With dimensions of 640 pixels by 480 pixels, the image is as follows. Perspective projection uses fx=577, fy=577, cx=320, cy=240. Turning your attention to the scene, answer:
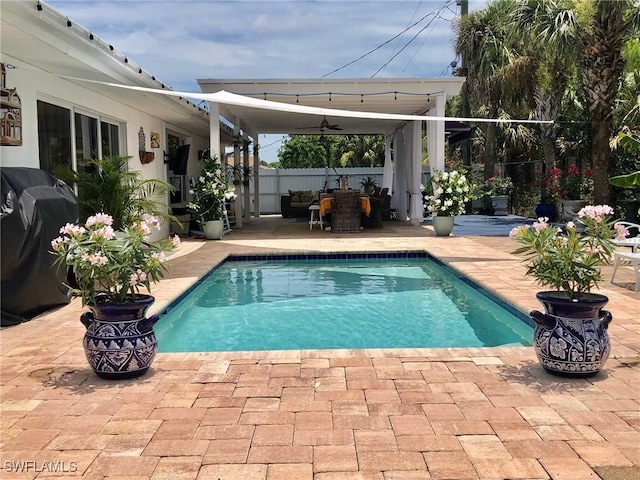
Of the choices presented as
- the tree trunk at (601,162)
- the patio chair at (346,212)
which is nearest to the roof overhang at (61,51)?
the patio chair at (346,212)

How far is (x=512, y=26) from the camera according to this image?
43.5 ft

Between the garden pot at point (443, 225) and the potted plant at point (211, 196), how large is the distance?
397cm

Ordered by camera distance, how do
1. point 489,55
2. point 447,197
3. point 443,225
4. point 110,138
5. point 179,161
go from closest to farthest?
1. point 110,138
2. point 447,197
3. point 443,225
4. point 179,161
5. point 489,55

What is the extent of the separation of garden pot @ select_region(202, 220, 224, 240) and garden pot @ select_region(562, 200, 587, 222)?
7.78 metres

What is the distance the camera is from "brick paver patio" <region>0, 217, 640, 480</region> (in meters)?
2.40

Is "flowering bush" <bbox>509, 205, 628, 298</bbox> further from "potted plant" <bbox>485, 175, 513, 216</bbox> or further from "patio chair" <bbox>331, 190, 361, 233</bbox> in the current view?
"potted plant" <bbox>485, 175, 513, 216</bbox>

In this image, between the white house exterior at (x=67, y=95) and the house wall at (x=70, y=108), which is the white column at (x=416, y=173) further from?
the house wall at (x=70, y=108)

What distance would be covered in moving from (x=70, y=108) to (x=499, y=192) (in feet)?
44.1

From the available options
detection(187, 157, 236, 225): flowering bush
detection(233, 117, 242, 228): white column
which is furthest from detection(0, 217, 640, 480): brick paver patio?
detection(233, 117, 242, 228): white column

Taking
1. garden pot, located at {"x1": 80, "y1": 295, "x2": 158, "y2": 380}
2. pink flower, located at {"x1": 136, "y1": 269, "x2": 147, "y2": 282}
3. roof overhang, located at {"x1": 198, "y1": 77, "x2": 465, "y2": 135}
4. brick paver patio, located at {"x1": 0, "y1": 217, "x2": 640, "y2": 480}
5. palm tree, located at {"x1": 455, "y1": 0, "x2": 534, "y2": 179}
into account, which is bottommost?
brick paver patio, located at {"x1": 0, "y1": 217, "x2": 640, "y2": 480}

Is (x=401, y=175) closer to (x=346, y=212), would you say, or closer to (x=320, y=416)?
(x=346, y=212)

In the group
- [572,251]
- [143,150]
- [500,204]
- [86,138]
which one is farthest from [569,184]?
[572,251]

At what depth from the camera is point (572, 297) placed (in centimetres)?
346

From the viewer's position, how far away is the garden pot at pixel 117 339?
3367 mm
